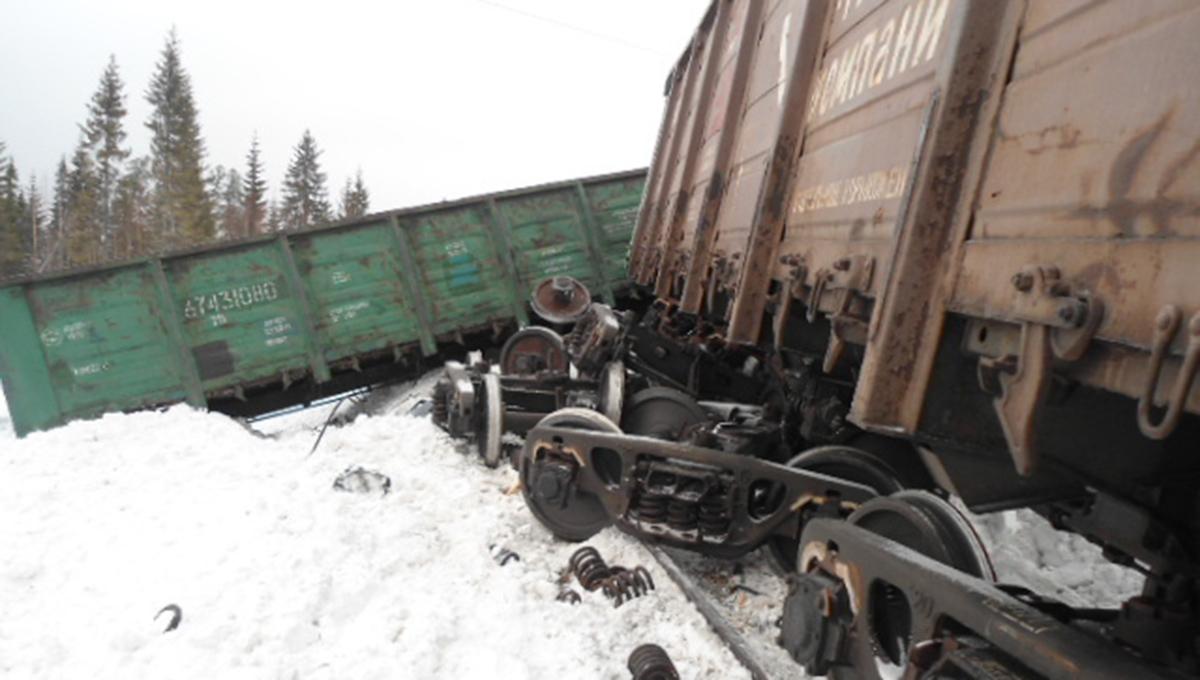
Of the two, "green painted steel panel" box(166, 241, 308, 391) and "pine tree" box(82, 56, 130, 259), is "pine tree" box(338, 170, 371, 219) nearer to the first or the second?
"pine tree" box(82, 56, 130, 259)

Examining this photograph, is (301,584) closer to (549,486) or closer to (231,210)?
(549,486)

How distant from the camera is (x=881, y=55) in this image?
2.42 meters

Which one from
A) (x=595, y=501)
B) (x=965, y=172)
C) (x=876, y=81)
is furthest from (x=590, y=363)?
(x=965, y=172)

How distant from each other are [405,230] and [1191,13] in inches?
434

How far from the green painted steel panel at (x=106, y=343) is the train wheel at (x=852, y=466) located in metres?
9.36

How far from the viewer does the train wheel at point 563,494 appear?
14.9 ft

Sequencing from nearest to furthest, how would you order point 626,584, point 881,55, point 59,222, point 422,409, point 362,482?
point 881,55, point 626,584, point 362,482, point 422,409, point 59,222

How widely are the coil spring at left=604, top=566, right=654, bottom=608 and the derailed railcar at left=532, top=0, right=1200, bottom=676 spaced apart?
147 centimetres

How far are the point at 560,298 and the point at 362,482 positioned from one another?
4.78 meters

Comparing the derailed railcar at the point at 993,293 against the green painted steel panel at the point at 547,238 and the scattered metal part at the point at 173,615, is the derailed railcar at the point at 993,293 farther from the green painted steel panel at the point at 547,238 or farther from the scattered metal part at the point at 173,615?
the green painted steel panel at the point at 547,238

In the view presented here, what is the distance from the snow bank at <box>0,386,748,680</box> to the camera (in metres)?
3.44

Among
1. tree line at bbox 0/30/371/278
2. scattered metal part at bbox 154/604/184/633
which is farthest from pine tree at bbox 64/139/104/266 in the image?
scattered metal part at bbox 154/604/184/633

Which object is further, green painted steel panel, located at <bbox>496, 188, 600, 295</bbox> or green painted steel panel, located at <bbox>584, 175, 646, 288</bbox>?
green painted steel panel, located at <bbox>584, 175, 646, 288</bbox>

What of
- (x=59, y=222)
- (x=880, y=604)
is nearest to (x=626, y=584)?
(x=880, y=604)
